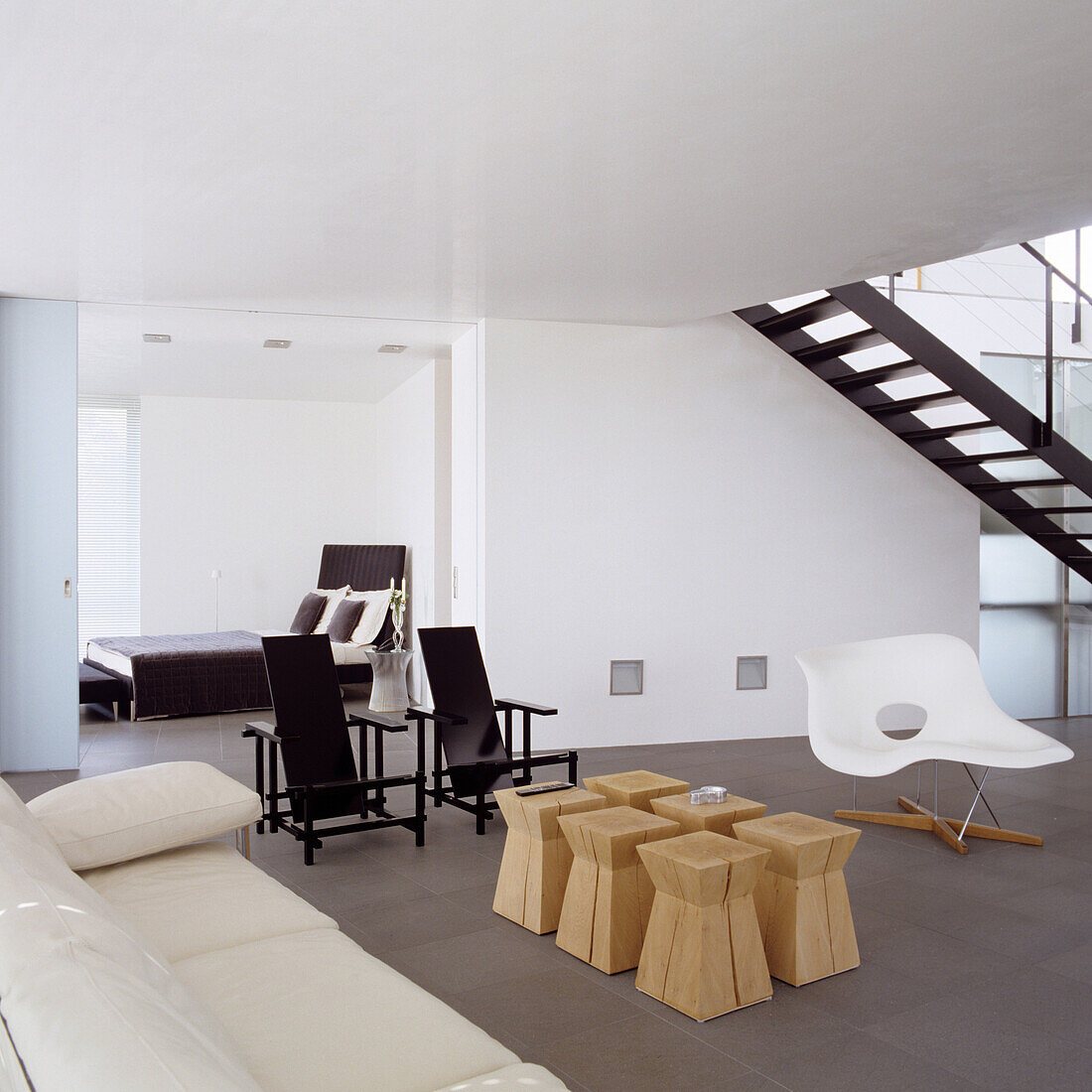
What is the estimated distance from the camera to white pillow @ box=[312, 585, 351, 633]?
25.0 feet

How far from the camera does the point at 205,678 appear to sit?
7.18m

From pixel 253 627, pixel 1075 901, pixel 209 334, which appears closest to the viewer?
pixel 1075 901

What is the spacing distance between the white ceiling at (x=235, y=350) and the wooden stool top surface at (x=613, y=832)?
12.9 ft

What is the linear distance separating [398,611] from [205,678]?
1.58 meters

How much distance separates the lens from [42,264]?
4922 millimetres

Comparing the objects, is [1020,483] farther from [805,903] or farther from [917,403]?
[805,903]

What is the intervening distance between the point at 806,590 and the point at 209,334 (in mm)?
4226

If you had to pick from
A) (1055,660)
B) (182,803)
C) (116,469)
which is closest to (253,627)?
(116,469)

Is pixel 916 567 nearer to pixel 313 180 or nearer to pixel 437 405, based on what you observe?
pixel 437 405

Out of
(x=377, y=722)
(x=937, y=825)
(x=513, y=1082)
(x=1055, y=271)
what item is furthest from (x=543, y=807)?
(x=1055, y=271)

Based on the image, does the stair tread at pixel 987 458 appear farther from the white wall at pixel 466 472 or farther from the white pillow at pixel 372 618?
the white pillow at pixel 372 618

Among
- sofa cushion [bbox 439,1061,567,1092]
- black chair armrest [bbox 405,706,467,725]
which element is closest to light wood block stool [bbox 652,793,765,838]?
black chair armrest [bbox 405,706,467,725]

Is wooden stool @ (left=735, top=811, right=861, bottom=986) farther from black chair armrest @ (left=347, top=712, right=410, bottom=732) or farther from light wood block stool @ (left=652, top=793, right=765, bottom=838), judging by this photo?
black chair armrest @ (left=347, top=712, right=410, bottom=732)

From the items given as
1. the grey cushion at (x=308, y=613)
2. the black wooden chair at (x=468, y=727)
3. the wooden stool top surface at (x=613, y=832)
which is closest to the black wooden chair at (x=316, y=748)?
the black wooden chair at (x=468, y=727)
